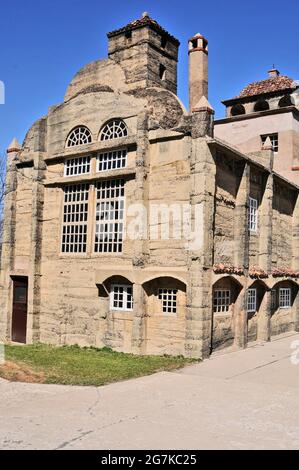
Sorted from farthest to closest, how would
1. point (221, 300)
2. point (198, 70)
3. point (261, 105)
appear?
point (261, 105) < point (198, 70) < point (221, 300)

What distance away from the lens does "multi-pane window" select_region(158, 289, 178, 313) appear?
16062 mm

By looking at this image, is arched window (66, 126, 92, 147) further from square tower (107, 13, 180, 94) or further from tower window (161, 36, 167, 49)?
tower window (161, 36, 167, 49)

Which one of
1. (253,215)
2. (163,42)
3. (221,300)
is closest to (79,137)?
(163,42)

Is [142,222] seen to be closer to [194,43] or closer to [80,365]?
[80,365]

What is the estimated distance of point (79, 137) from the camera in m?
19.5

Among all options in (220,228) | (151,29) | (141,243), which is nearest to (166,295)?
(141,243)

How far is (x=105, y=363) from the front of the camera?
48.0ft

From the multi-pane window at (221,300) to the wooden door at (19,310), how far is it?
8.80 metres

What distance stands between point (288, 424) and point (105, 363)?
23.2 feet

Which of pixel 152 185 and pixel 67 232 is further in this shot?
pixel 67 232

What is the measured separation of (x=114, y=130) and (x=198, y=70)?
388 cm

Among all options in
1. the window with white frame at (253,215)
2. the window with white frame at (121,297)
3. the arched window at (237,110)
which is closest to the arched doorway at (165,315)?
the window with white frame at (121,297)
